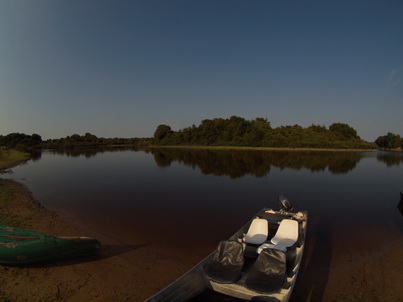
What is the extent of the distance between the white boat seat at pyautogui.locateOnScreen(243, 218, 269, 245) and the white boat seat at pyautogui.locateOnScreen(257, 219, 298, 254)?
35cm

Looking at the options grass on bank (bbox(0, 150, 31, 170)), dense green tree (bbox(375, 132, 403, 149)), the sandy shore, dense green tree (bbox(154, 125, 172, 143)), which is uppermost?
dense green tree (bbox(154, 125, 172, 143))

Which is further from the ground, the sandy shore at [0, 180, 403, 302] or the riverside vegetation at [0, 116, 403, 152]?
the riverside vegetation at [0, 116, 403, 152]

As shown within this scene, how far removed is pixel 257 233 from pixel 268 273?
303cm

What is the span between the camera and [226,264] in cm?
741

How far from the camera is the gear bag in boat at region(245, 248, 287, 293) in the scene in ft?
21.2

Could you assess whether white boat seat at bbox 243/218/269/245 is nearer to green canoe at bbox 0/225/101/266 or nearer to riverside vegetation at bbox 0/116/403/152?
green canoe at bbox 0/225/101/266

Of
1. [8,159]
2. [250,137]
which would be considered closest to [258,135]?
[250,137]

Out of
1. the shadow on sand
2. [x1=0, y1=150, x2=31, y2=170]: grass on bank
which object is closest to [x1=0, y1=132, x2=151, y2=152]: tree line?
[x1=0, y1=150, x2=31, y2=170]: grass on bank

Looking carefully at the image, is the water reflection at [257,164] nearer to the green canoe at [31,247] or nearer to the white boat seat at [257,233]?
the white boat seat at [257,233]

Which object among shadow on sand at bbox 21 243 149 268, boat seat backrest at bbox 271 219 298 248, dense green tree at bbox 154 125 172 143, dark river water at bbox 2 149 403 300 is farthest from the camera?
dense green tree at bbox 154 125 172 143

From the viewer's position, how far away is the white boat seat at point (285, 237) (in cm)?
883

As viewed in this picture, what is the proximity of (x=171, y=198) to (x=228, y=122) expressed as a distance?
10942cm

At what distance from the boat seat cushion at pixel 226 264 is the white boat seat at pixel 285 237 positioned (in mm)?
1381

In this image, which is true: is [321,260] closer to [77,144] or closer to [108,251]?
[108,251]
